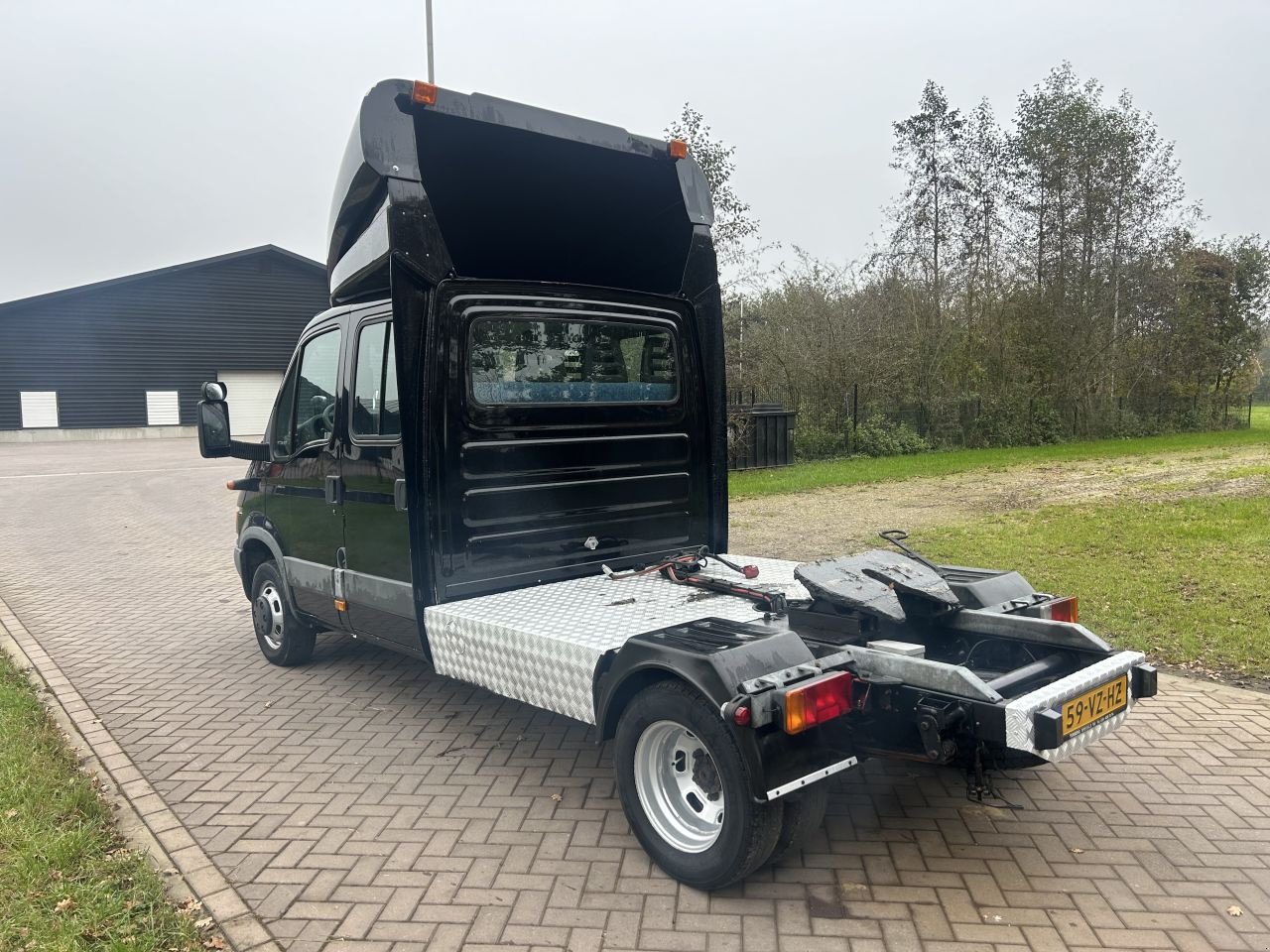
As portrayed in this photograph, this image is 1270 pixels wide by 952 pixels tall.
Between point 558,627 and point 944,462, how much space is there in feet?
52.9

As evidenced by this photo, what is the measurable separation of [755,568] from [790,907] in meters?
1.86

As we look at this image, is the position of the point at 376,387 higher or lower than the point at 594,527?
higher

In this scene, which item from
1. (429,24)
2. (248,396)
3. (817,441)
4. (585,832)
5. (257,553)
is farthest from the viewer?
(248,396)

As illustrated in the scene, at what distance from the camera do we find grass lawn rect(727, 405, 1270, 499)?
15.3m

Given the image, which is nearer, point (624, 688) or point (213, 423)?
point (624, 688)

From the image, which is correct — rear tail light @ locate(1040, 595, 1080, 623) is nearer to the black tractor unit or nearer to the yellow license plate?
the black tractor unit

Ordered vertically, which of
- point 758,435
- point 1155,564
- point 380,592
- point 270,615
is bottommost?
point 1155,564

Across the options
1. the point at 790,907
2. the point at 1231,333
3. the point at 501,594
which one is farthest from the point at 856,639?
the point at 1231,333

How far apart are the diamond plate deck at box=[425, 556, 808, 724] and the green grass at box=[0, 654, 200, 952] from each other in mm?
1398

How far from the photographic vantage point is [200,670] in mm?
5809

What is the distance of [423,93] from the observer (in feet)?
12.2

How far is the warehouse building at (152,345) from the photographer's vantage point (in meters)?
33.7

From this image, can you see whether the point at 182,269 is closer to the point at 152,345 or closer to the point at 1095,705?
the point at 152,345

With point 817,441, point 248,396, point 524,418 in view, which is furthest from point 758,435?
point 248,396
